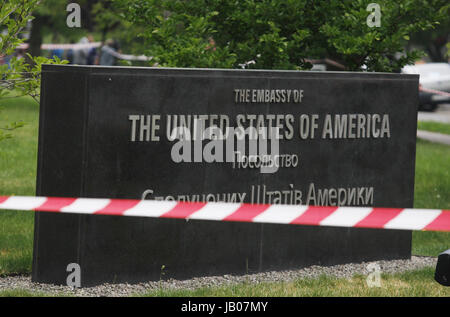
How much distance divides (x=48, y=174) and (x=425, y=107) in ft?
84.7

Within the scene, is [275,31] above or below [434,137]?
above

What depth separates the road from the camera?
90.4 feet

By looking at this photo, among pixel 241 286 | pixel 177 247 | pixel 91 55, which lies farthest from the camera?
pixel 91 55

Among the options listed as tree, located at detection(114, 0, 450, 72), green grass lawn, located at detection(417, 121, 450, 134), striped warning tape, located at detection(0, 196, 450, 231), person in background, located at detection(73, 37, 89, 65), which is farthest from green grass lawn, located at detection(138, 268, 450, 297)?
person in background, located at detection(73, 37, 89, 65)

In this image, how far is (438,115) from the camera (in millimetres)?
29625

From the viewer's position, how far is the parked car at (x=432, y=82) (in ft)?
99.8

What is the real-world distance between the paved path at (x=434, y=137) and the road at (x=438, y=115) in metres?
4.52

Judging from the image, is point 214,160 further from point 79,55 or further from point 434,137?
point 79,55

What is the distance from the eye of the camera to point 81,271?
272 inches

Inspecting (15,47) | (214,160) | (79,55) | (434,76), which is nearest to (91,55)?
(79,55)

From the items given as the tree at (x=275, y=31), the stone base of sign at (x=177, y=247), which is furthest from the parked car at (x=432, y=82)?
the stone base of sign at (x=177, y=247)

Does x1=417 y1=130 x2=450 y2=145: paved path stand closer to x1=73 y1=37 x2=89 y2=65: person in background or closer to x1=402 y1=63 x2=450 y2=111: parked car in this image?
x1=402 y1=63 x2=450 y2=111: parked car

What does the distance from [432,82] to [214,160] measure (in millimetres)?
25175
